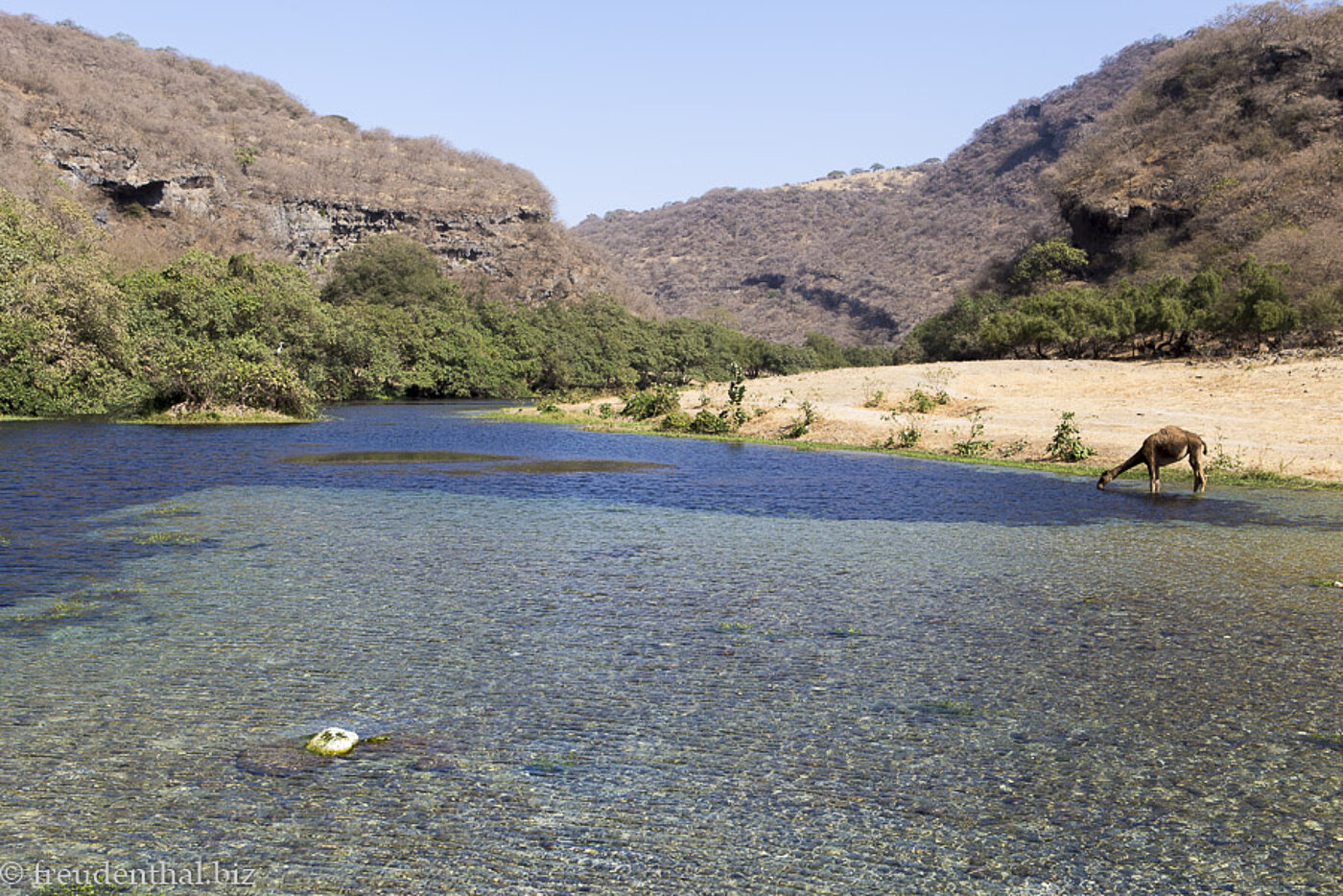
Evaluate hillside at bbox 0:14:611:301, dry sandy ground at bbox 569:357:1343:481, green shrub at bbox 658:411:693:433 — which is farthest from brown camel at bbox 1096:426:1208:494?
hillside at bbox 0:14:611:301

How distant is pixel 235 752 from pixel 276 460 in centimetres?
2484

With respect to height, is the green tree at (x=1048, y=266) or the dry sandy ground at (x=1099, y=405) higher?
the green tree at (x=1048, y=266)

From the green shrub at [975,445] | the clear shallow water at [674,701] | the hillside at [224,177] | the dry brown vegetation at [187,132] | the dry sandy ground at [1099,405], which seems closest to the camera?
the clear shallow water at [674,701]

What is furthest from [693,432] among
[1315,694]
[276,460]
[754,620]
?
[1315,694]

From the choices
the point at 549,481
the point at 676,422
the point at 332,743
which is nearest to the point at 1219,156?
the point at 676,422

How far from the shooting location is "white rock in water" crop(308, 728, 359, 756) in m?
7.79

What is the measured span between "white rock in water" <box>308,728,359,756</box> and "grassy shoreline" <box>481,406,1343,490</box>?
25.3 metres

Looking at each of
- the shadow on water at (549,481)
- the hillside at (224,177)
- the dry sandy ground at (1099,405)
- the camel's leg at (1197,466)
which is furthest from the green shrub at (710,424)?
the hillside at (224,177)

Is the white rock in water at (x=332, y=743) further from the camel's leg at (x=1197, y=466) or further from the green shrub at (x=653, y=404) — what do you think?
the green shrub at (x=653, y=404)

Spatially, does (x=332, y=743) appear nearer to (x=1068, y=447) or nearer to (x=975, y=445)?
(x=1068, y=447)

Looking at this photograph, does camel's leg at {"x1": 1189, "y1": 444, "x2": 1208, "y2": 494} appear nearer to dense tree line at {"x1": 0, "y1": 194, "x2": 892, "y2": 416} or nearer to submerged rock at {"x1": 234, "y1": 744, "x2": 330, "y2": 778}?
submerged rock at {"x1": 234, "y1": 744, "x2": 330, "y2": 778}

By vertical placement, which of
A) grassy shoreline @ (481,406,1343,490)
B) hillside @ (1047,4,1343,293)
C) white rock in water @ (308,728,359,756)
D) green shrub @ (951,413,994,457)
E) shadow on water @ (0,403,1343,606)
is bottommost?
white rock in water @ (308,728,359,756)

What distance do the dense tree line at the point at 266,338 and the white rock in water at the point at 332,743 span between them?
4350cm

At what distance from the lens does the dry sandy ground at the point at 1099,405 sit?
31.9 m
